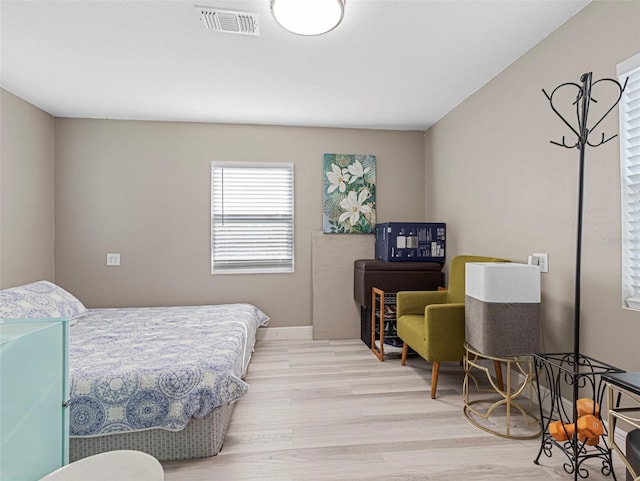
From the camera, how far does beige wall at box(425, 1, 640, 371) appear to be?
1.84m

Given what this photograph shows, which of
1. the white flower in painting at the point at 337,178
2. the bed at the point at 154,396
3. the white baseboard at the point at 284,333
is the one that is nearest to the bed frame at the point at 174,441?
the bed at the point at 154,396

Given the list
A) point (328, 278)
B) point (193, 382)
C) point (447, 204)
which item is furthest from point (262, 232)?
point (193, 382)

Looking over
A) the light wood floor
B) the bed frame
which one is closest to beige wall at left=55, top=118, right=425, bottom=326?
the light wood floor

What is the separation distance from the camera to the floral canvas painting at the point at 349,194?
401cm

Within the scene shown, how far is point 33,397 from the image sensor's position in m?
0.98

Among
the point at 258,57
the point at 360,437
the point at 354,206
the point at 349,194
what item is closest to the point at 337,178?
the point at 349,194

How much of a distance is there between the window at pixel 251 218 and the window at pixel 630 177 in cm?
291

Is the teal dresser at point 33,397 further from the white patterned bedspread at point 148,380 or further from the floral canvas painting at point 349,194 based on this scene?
the floral canvas painting at point 349,194

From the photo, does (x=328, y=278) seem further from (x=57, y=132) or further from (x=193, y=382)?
(x=57, y=132)

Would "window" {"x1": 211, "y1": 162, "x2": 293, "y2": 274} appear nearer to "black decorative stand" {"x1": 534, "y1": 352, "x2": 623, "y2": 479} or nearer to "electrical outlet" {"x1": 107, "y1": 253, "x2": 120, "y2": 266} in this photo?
"electrical outlet" {"x1": 107, "y1": 253, "x2": 120, "y2": 266}

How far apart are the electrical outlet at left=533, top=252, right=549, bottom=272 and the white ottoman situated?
2401 mm

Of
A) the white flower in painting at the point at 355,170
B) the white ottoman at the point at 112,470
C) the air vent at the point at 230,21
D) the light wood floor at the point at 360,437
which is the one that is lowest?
the light wood floor at the point at 360,437

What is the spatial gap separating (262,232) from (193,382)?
230cm

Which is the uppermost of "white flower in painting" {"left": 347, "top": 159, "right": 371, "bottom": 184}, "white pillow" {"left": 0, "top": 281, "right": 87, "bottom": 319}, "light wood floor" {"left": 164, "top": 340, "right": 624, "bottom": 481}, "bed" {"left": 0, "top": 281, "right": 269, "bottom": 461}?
"white flower in painting" {"left": 347, "top": 159, "right": 371, "bottom": 184}
